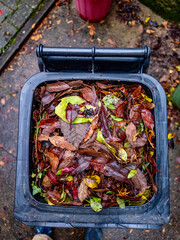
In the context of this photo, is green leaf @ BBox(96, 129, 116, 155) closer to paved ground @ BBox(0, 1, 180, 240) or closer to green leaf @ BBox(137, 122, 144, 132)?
green leaf @ BBox(137, 122, 144, 132)

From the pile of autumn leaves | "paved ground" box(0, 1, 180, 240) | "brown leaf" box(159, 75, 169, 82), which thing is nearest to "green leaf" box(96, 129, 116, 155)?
the pile of autumn leaves

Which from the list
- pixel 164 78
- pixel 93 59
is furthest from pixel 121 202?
pixel 164 78

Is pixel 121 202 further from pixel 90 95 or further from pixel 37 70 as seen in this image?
pixel 37 70

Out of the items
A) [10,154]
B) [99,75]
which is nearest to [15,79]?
[10,154]

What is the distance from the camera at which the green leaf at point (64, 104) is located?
125cm

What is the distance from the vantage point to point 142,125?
4.25 feet

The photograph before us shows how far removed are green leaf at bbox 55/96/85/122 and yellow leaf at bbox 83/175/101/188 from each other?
1.28 feet

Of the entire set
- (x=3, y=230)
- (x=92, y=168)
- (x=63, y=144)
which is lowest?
(x=3, y=230)

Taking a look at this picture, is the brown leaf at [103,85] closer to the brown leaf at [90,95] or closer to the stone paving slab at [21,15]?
the brown leaf at [90,95]

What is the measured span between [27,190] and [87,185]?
381 millimetres

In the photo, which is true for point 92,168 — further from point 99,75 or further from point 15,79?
point 15,79

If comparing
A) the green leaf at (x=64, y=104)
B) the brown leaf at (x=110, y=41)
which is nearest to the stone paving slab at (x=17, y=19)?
the brown leaf at (x=110, y=41)

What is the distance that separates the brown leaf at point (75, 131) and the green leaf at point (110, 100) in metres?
0.20

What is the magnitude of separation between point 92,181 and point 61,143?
30 cm
